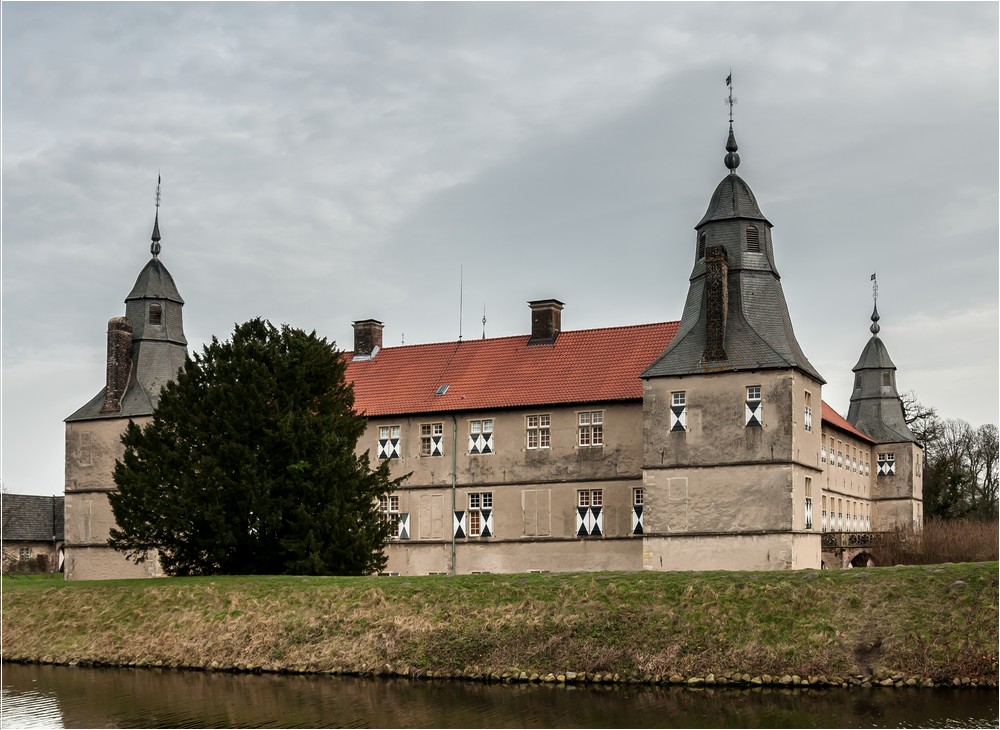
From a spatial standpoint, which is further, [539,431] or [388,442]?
[388,442]

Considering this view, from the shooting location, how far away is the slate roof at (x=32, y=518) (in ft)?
194

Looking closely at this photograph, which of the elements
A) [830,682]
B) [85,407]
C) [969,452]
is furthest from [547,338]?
[969,452]

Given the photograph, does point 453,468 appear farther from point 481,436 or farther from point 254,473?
point 254,473

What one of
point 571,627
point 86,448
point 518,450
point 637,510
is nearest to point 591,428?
point 518,450

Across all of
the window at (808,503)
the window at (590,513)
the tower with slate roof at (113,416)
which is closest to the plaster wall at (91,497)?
the tower with slate roof at (113,416)

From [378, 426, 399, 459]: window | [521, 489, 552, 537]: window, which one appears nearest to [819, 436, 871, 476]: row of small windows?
[521, 489, 552, 537]: window

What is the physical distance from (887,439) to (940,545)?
48.2ft

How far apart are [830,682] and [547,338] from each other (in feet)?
69.0

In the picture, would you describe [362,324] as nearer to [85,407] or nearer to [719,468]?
[85,407]

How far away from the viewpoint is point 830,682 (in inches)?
881

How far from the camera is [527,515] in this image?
38438mm

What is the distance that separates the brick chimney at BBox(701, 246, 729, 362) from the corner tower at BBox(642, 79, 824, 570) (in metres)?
0.03

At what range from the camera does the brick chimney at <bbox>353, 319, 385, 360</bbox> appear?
4544cm

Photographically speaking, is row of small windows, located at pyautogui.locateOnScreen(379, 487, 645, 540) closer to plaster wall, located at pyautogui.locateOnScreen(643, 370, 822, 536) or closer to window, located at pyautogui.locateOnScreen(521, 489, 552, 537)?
window, located at pyautogui.locateOnScreen(521, 489, 552, 537)
